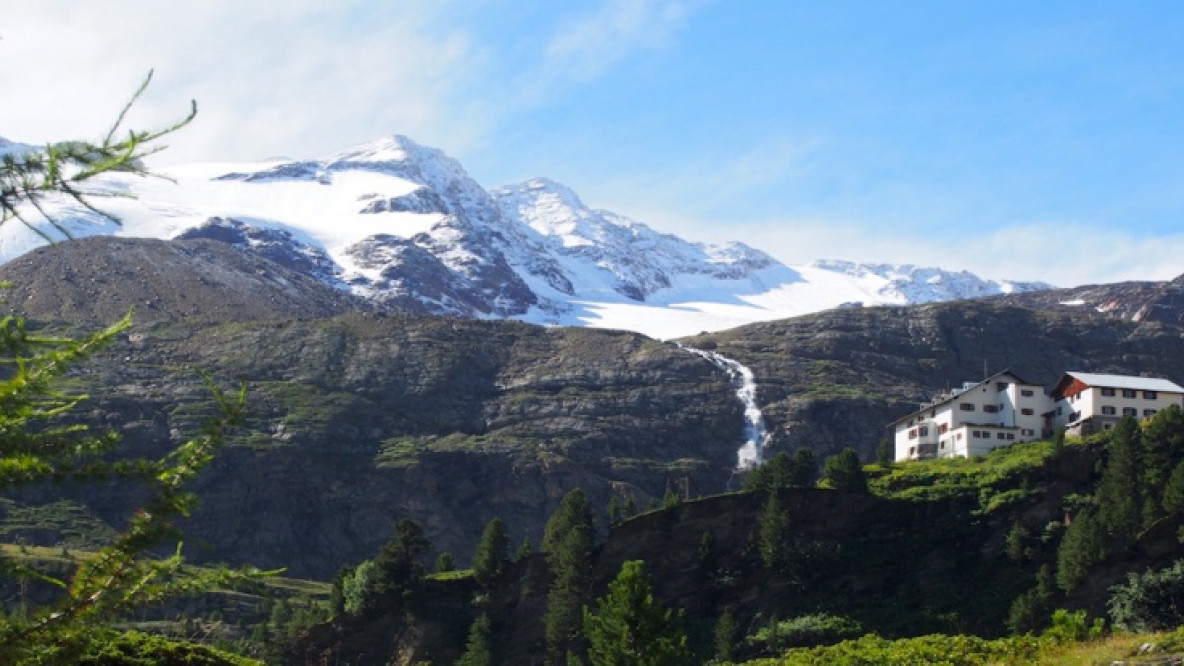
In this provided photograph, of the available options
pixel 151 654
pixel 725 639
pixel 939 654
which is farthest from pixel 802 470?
pixel 151 654

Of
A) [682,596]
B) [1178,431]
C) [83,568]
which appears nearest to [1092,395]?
[1178,431]

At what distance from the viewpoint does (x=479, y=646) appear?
87.2 metres

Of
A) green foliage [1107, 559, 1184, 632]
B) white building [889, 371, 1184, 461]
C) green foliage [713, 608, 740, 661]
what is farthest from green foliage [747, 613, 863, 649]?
white building [889, 371, 1184, 461]

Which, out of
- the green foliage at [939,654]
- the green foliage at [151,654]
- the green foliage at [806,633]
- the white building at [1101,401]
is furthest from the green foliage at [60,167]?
the white building at [1101,401]

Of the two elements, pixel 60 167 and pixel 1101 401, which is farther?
pixel 1101 401

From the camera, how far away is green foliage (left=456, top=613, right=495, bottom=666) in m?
85.8

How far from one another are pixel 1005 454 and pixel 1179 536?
90.0 ft

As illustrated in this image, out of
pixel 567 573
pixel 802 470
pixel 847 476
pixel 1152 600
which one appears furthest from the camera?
pixel 802 470

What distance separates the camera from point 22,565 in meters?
11.8

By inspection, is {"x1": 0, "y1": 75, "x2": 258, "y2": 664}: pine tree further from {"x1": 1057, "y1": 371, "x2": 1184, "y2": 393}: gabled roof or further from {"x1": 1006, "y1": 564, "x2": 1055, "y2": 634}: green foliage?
{"x1": 1057, "y1": 371, "x2": 1184, "y2": 393}: gabled roof

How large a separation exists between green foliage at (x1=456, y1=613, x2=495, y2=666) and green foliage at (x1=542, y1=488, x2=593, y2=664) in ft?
13.5

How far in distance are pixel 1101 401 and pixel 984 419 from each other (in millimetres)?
11281

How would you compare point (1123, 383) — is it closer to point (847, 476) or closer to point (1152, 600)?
point (847, 476)

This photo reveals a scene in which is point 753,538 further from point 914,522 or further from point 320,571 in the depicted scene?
point 320,571
